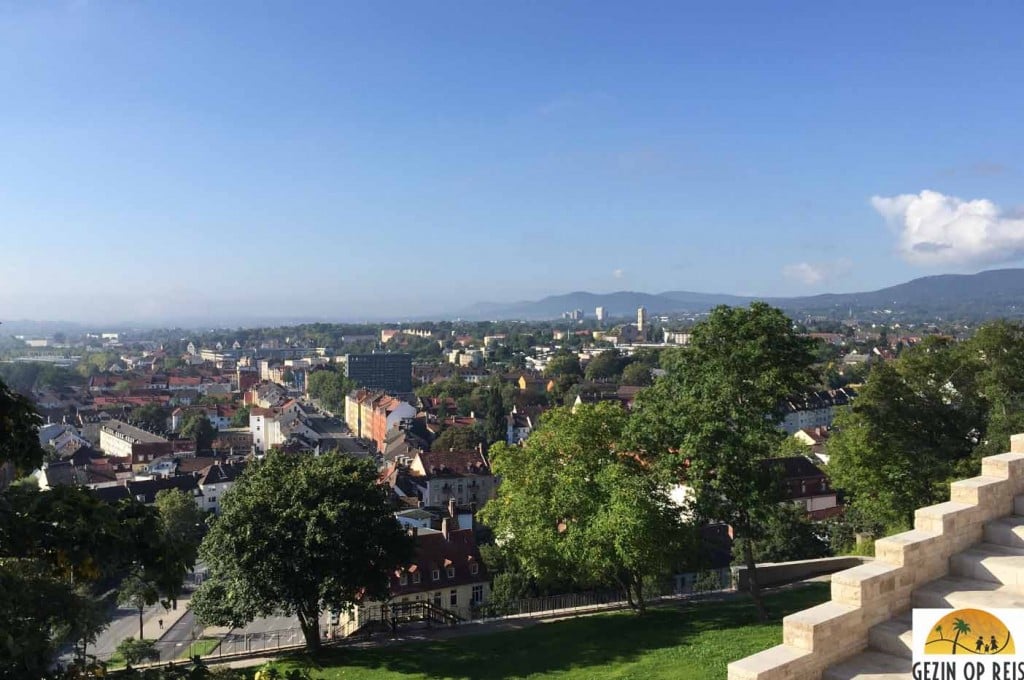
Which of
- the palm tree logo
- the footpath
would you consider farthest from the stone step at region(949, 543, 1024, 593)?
the footpath

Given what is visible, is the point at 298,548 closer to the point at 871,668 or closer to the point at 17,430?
the point at 17,430

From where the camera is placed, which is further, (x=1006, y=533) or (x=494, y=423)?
(x=494, y=423)

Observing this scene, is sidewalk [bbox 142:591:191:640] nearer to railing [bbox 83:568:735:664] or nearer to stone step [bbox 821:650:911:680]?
railing [bbox 83:568:735:664]

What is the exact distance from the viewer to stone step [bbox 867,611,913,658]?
20.7ft

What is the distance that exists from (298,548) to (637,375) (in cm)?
11866

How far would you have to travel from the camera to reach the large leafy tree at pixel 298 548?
18297mm

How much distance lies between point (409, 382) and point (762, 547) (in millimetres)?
123790

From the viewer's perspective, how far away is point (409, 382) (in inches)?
6019

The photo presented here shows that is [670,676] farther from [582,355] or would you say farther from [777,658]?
[582,355]

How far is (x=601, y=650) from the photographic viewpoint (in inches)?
633

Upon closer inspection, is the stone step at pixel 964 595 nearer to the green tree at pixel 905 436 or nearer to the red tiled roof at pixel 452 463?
the green tree at pixel 905 436

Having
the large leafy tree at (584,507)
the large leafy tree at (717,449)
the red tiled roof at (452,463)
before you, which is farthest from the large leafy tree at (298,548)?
the red tiled roof at (452,463)

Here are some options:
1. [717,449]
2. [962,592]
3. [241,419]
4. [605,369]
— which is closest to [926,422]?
[717,449]

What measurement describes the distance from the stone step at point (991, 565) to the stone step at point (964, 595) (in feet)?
0.21
